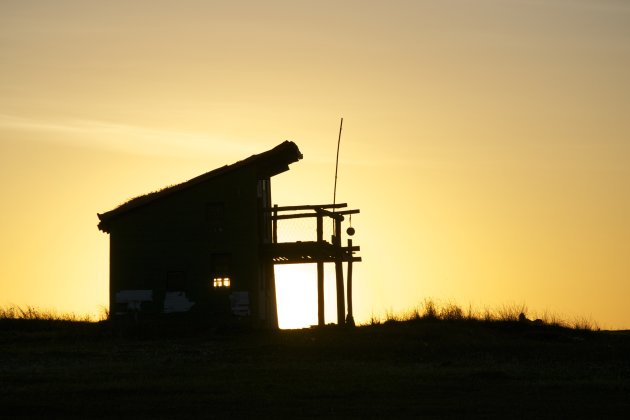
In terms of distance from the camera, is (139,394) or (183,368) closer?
(139,394)

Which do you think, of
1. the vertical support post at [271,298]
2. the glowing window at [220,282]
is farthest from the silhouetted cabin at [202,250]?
the vertical support post at [271,298]

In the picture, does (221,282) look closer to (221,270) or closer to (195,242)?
(221,270)

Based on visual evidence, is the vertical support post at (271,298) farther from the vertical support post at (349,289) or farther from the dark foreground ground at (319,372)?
the dark foreground ground at (319,372)

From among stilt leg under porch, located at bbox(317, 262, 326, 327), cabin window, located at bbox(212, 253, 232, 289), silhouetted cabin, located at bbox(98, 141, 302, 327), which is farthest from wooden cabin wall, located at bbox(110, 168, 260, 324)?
stilt leg under porch, located at bbox(317, 262, 326, 327)

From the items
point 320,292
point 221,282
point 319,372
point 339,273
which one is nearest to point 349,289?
point 320,292

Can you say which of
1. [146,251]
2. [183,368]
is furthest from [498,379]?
[146,251]

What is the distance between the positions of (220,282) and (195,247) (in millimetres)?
1607

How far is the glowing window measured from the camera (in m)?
44.2

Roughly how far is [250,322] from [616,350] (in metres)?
14.8

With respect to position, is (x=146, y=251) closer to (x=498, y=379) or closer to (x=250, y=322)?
(x=250, y=322)

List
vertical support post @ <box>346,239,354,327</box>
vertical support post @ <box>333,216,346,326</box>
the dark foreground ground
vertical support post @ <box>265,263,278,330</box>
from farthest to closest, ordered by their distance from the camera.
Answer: vertical support post @ <box>265,263,278,330</box> → vertical support post @ <box>333,216,346,326</box> → vertical support post @ <box>346,239,354,327</box> → the dark foreground ground

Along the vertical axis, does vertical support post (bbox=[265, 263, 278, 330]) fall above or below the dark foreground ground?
above

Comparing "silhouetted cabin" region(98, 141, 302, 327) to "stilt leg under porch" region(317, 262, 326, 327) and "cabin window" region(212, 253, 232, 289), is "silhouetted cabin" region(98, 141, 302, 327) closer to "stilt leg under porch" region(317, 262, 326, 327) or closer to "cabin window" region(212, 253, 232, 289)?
"cabin window" region(212, 253, 232, 289)

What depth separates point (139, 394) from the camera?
2172 centimetres
